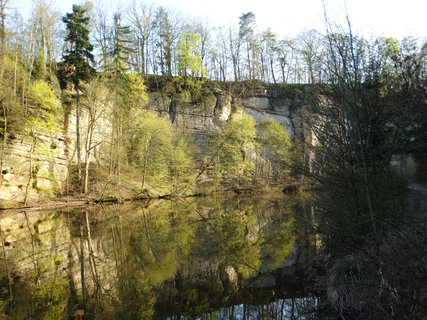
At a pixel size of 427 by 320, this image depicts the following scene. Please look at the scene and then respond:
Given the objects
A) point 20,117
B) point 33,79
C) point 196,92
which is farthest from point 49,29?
point 196,92

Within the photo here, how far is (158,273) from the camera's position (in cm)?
641

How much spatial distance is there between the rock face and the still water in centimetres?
335

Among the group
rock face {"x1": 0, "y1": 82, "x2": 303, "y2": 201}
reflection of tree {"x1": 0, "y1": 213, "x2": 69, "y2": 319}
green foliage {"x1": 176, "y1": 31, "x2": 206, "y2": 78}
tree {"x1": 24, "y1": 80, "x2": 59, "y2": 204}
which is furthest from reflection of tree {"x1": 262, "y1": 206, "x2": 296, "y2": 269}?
green foliage {"x1": 176, "y1": 31, "x2": 206, "y2": 78}

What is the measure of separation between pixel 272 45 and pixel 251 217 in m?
34.0

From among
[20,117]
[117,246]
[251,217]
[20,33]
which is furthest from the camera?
[20,33]

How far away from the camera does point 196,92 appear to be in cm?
3609

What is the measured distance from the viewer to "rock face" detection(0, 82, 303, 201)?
19.4 m

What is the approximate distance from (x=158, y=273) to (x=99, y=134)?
2447cm

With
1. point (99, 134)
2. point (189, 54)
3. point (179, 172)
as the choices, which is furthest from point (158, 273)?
point (189, 54)

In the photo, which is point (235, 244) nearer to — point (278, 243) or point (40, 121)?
point (278, 243)

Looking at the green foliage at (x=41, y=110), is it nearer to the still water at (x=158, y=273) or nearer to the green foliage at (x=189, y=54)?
the still water at (x=158, y=273)

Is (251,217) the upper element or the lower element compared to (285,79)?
lower

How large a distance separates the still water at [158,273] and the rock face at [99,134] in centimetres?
Result: 335

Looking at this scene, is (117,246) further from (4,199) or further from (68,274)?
(4,199)
